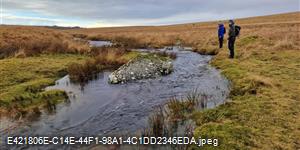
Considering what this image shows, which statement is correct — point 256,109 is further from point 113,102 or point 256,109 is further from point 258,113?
point 113,102

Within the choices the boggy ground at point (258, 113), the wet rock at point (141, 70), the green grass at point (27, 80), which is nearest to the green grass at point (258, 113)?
the boggy ground at point (258, 113)

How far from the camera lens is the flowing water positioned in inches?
389

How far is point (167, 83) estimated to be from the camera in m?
17.0

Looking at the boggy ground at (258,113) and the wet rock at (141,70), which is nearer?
the boggy ground at (258,113)

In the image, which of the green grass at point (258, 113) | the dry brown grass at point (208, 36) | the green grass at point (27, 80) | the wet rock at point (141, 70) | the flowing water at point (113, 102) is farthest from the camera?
the dry brown grass at point (208, 36)

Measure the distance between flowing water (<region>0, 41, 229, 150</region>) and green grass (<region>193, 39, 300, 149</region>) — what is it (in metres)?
1.12

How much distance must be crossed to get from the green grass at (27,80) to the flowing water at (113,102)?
2.77 ft

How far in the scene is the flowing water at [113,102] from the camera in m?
9.89

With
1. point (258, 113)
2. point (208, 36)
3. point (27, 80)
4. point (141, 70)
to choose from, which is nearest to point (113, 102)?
point (141, 70)

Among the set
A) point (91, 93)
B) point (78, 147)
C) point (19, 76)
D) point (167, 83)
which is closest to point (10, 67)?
point (19, 76)

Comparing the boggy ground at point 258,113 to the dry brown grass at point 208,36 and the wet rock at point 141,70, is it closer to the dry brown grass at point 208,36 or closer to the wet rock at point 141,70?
the wet rock at point 141,70

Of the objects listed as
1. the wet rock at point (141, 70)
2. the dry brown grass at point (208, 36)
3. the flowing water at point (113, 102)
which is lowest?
the flowing water at point (113, 102)

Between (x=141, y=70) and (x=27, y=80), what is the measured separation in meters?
6.91

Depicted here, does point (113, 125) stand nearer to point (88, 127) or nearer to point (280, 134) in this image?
point (88, 127)
